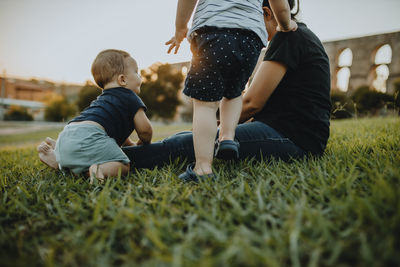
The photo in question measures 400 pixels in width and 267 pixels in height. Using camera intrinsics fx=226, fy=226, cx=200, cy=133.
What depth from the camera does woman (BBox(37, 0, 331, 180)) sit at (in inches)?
50.9

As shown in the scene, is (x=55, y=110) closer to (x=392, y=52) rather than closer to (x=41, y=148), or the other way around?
(x=41, y=148)

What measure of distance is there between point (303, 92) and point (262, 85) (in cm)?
25

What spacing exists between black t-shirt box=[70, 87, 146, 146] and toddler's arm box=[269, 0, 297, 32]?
948 millimetres

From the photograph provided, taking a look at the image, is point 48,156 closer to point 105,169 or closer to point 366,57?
point 105,169

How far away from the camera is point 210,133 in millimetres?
1152

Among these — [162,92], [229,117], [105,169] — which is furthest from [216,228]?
[162,92]

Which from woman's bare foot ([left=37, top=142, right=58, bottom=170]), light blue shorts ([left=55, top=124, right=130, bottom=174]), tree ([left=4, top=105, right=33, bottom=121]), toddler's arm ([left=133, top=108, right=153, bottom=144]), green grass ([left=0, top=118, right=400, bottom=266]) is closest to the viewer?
green grass ([left=0, top=118, right=400, bottom=266])

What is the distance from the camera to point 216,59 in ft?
3.73

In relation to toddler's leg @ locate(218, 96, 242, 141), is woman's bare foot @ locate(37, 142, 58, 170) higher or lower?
lower

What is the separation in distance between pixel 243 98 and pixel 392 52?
2406 cm

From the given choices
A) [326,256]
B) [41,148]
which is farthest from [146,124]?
[326,256]

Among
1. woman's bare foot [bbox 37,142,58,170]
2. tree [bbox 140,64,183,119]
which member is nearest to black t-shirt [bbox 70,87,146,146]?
woman's bare foot [bbox 37,142,58,170]

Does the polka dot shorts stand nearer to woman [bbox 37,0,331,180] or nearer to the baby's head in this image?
woman [bbox 37,0,331,180]

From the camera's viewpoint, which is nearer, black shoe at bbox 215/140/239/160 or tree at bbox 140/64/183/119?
black shoe at bbox 215/140/239/160
